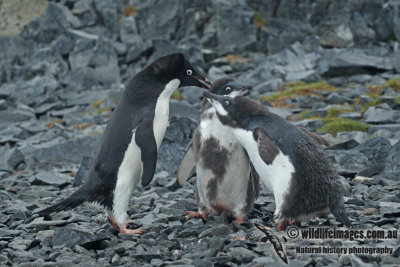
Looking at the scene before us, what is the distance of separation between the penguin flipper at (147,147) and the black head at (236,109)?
26.8 inches

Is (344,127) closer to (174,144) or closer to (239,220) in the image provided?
(174,144)

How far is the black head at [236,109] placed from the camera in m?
5.24

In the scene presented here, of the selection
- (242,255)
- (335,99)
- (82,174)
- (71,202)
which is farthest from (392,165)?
(335,99)

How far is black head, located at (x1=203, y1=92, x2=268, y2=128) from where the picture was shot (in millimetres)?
5238

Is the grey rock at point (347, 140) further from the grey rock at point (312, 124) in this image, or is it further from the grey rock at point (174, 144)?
the grey rock at point (174, 144)

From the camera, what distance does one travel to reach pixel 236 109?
529 centimetres

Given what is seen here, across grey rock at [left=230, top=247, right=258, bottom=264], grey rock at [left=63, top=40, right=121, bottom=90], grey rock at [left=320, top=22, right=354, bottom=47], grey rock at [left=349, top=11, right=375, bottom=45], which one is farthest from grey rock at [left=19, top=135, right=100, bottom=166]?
grey rock at [left=349, top=11, right=375, bottom=45]

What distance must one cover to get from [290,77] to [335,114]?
509 cm

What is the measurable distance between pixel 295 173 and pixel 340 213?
0.51m

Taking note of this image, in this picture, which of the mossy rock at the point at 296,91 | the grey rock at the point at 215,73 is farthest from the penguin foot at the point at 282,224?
the grey rock at the point at 215,73

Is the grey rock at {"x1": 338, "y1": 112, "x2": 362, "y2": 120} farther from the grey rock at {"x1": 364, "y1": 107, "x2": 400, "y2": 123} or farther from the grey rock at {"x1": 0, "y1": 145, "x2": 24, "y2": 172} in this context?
the grey rock at {"x1": 0, "y1": 145, "x2": 24, "y2": 172}

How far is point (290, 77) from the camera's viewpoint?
15969 millimetres

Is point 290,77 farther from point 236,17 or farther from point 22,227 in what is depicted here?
point 22,227

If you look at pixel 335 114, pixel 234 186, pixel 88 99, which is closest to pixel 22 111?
pixel 88 99
